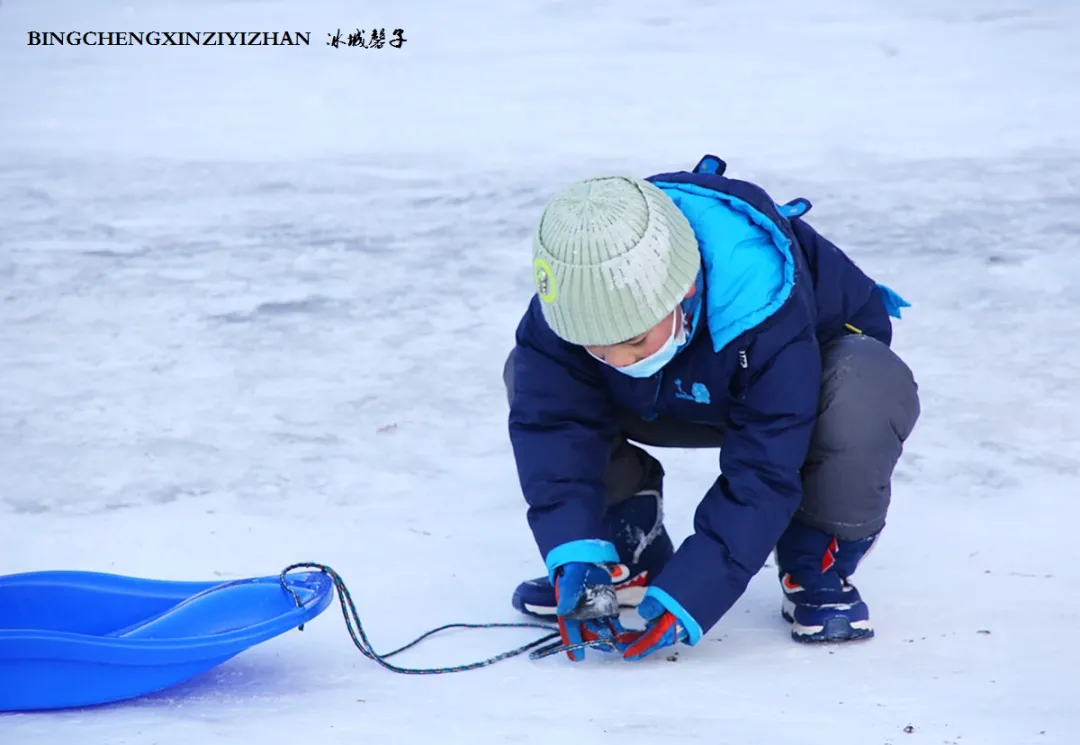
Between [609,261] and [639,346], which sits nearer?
[609,261]

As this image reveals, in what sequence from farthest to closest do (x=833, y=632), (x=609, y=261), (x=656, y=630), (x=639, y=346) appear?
1. (x=833, y=632)
2. (x=656, y=630)
3. (x=639, y=346)
4. (x=609, y=261)

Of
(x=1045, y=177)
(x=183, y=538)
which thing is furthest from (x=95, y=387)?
(x=1045, y=177)

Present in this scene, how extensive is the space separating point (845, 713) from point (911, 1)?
259 inches

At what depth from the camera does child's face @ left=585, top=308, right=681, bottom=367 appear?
6.51 ft

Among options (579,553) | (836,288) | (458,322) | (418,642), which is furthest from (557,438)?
(458,322)

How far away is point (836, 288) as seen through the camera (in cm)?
230

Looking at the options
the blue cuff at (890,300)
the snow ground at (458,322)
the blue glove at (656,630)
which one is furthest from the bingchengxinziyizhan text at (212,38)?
the blue glove at (656,630)

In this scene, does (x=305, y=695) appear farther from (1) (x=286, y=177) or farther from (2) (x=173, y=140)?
(2) (x=173, y=140)

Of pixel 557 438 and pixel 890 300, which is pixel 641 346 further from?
pixel 890 300

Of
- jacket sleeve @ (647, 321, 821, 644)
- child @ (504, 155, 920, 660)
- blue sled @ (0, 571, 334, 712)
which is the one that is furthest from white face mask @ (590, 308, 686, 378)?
blue sled @ (0, 571, 334, 712)

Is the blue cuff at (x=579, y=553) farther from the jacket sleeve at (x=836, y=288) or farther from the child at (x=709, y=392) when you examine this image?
the jacket sleeve at (x=836, y=288)

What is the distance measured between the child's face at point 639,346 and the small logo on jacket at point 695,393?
0.52 feet

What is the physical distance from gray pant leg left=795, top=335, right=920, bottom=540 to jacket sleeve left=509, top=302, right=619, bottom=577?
34 cm

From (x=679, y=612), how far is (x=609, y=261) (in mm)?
545
